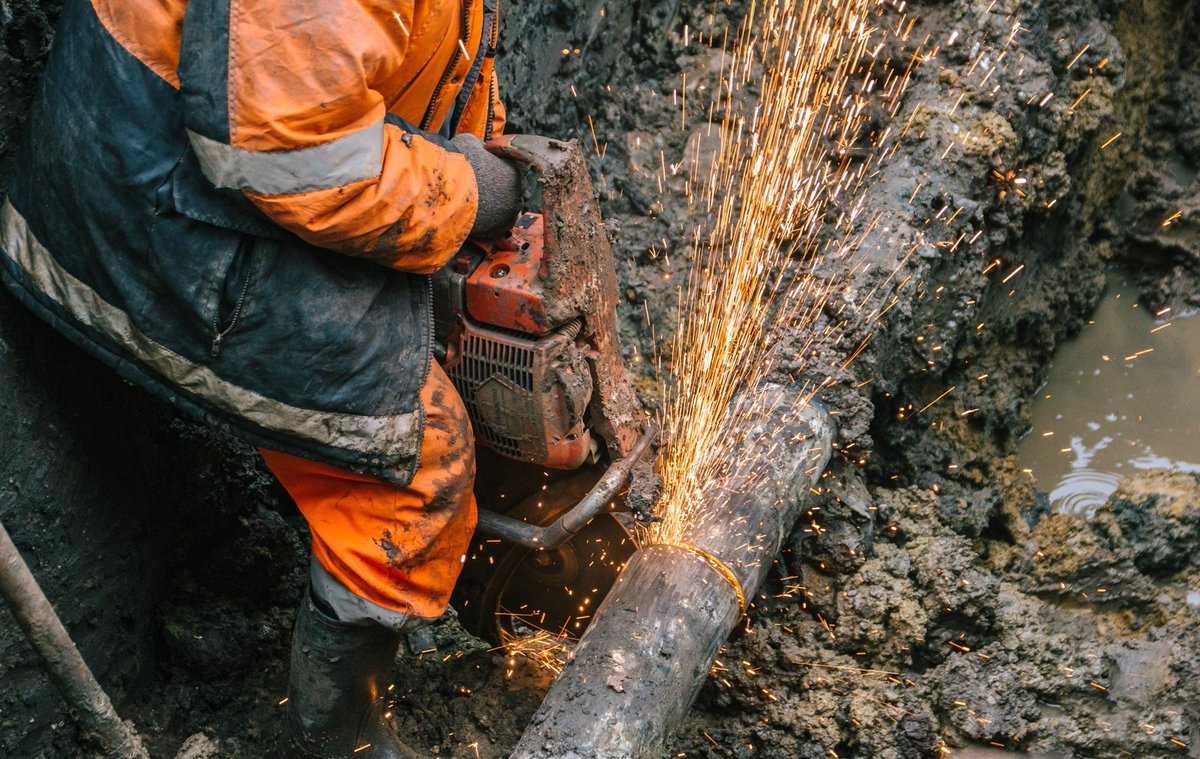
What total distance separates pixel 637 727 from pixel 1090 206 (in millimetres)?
3433

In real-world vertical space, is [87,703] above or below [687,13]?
below

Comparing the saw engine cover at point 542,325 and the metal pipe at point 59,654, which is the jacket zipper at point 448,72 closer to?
the saw engine cover at point 542,325

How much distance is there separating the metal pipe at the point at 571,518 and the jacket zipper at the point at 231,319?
3.08ft

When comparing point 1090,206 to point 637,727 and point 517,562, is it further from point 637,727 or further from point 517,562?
point 637,727

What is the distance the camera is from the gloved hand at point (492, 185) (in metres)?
2.62

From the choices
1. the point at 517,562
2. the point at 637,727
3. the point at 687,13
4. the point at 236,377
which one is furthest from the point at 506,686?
the point at 687,13

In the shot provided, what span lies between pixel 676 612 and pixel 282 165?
152 centimetres

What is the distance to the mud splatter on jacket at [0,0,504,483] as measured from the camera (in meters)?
2.13

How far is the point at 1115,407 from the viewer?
4469mm

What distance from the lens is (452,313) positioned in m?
2.82

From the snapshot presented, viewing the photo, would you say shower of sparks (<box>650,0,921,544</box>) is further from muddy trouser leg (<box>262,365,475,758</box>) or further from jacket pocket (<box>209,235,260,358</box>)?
jacket pocket (<box>209,235,260,358</box>)

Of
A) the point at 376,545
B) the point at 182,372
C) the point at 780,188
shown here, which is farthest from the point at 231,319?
the point at 780,188

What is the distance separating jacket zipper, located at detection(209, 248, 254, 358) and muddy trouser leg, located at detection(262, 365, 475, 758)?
40 cm

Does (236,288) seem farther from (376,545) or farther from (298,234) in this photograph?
(376,545)
